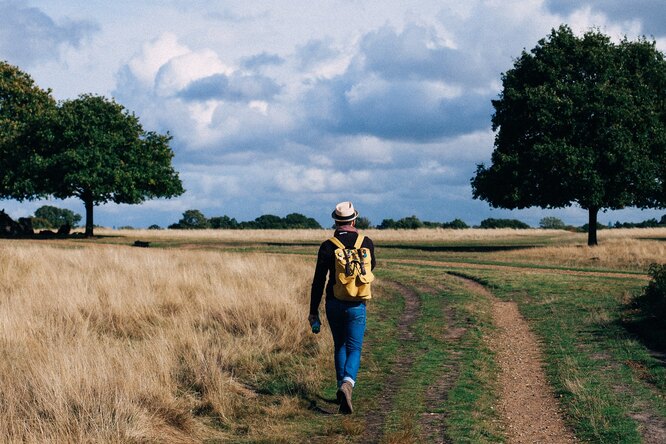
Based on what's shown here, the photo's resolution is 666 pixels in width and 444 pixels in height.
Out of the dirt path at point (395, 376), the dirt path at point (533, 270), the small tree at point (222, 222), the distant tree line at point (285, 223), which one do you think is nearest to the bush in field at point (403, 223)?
the distant tree line at point (285, 223)

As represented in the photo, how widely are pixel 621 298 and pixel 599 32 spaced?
1196 inches

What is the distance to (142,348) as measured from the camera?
35.1 ft

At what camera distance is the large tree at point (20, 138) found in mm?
50000

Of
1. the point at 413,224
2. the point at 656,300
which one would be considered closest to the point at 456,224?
the point at 413,224

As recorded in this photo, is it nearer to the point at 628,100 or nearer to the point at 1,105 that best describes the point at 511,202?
the point at 628,100

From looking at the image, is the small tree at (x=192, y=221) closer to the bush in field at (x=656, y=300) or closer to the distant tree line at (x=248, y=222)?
the distant tree line at (x=248, y=222)

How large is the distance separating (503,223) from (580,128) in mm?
88192

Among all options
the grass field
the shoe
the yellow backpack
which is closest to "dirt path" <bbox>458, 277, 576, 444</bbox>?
the grass field

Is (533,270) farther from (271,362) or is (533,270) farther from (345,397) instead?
(345,397)

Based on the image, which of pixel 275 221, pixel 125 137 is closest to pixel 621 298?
pixel 125 137

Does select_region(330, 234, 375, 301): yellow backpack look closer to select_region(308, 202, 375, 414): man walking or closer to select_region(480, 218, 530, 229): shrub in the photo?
select_region(308, 202, 375, 414): man walking

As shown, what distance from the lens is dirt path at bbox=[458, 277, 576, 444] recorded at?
7664mm

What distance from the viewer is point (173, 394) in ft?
29.0

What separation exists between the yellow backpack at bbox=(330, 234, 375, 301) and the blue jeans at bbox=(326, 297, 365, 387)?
192 mm
